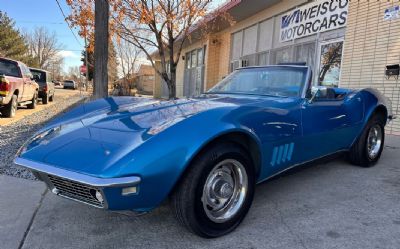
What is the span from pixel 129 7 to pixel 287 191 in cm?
830

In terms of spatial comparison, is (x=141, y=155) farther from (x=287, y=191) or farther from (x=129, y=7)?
(x=129, y=7)

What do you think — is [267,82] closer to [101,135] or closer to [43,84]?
[101,135]

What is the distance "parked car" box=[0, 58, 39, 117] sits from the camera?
8484 mm

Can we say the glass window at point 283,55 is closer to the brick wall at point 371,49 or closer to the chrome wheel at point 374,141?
the brick wall at point 371,49

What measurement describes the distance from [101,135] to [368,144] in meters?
3.68

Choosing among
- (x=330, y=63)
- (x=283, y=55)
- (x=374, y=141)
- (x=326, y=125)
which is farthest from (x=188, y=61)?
(x=326, y=125)

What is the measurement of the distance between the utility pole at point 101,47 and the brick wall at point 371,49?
5997mm

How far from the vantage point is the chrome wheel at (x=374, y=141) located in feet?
14.8

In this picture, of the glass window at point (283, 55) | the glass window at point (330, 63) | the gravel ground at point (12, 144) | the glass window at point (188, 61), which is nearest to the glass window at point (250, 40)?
the glass window at point (283, 55)

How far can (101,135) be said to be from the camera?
91.0 inches

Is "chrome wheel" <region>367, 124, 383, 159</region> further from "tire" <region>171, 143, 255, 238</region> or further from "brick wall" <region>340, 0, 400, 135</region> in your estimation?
"brick wall" <region>340, 0, 400, 135</region>

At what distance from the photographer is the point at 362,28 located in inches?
311

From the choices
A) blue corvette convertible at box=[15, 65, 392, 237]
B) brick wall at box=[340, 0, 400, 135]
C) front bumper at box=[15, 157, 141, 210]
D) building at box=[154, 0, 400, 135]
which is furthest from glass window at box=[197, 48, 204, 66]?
front bumper at box=[15, 157, 141, 210]

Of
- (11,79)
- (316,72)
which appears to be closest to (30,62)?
(11,79)
